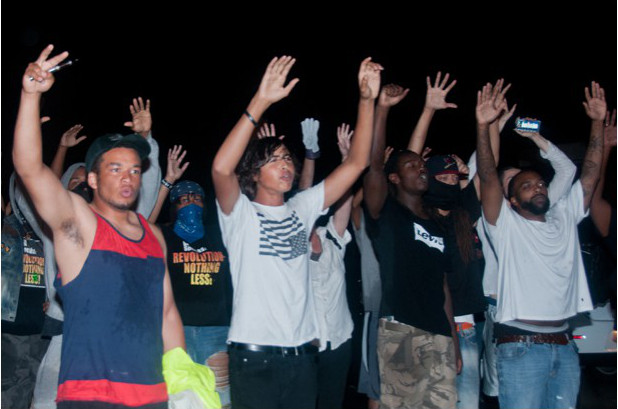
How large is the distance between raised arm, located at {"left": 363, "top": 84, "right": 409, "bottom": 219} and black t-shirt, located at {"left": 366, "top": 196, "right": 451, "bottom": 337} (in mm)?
141

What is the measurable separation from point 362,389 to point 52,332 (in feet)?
8.63

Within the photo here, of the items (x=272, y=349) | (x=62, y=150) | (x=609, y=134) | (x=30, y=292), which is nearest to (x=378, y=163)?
(x=272, y=349)

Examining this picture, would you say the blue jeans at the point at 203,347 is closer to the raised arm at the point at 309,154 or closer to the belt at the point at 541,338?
the raised arm at the point at 309,154

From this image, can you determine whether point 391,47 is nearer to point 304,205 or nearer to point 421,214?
point 421,214

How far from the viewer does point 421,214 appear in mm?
4605

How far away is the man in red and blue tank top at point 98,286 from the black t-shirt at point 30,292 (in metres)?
2.18

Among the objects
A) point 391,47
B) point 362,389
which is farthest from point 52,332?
point 391,47

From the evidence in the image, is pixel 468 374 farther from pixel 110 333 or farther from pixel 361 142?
pixel 110 333

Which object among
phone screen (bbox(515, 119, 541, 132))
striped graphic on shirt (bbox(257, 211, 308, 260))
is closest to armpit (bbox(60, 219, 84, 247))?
striped graphic on shirt (bbox(257, 211, 308, 260))

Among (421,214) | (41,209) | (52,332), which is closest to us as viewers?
(41,209)

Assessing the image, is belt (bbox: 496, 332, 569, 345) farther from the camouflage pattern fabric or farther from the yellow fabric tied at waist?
the yellow fabric tied at waist

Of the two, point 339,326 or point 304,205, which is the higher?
A: point 304,205

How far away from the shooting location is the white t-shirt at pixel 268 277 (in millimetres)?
3379

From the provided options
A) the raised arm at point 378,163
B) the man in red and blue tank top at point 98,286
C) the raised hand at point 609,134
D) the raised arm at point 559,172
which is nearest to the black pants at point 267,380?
the man in red and blue tank top at point 98,286
